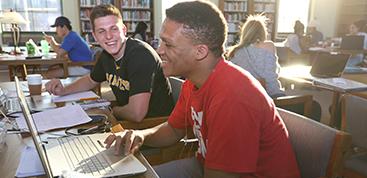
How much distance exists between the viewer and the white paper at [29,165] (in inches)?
37.7

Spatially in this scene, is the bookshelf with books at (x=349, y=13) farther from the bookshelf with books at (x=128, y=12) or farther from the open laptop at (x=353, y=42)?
the bookshelf with books at (x=128, y=12)

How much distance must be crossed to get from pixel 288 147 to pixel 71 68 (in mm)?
3894

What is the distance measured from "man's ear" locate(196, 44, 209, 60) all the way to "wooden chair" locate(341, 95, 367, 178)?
0.98 meters

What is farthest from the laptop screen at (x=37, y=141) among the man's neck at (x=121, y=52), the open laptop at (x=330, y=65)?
the open laptop at (x=330, y=65)

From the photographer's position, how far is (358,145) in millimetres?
1775

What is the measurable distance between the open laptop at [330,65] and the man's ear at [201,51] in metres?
2.11

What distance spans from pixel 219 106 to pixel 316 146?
412mm

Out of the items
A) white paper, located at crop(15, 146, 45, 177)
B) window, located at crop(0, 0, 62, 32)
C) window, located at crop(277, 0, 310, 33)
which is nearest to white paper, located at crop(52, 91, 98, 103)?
white paper, located at crop(15, 146, 45, 177)

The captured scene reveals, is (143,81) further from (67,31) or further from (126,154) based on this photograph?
(67,31)

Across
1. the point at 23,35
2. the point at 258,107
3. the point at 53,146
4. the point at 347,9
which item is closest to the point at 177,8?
the point at 258,107

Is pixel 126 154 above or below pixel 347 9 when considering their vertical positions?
below

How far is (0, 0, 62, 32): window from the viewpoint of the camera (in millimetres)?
6992

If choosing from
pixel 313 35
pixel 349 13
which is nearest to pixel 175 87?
pixel 313 35

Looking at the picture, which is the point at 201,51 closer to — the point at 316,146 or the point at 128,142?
the point at 128,142
